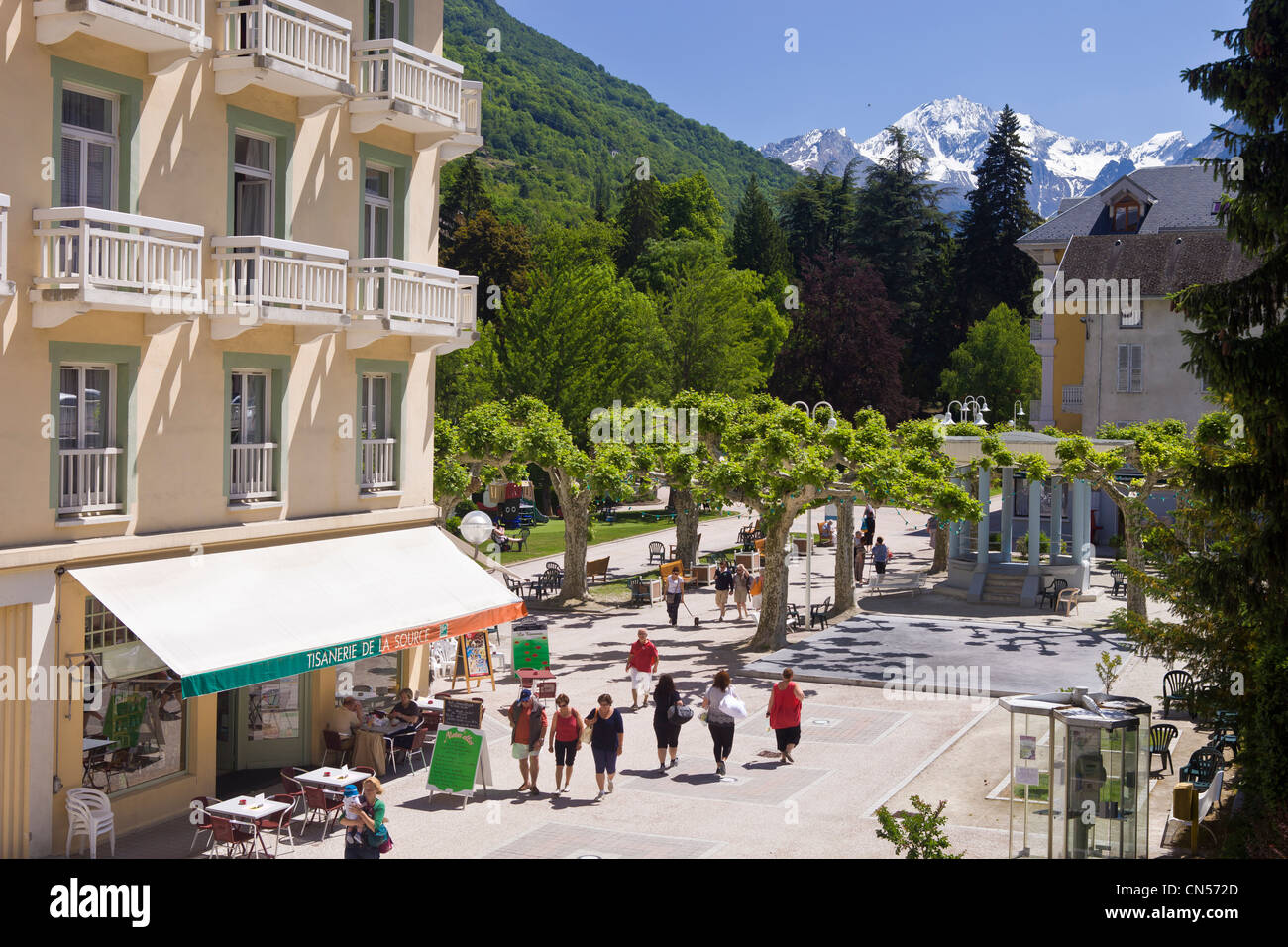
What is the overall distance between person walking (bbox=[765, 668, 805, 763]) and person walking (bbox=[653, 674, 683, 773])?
167 cm

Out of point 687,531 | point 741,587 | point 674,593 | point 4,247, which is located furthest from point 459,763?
point 687,531

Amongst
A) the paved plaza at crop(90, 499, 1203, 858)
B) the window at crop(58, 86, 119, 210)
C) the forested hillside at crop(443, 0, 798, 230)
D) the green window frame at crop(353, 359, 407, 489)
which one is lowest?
the paved plaza at crop(90, 499, 1203, 858)

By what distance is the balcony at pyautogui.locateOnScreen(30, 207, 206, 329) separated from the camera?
53.0ft

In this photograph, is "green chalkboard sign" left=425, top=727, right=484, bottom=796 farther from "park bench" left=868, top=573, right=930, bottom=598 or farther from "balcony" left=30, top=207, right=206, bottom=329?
"park bench" left=868, top=573, right=930, bottom=598

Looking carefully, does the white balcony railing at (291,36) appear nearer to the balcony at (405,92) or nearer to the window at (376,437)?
the balcony at (405,92)

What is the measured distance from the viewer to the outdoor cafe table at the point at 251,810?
16656mm

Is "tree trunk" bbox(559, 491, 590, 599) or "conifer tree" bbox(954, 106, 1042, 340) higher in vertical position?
"conifer tree" bbox(954, 106, 1042, 340)

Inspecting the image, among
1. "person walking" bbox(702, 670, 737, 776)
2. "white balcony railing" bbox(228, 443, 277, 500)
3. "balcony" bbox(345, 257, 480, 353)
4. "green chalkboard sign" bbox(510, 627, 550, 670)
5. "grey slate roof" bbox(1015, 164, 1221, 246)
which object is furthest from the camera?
"grey slate roof" bbox(1015, 164, 1221, 246)

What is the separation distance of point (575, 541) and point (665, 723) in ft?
59.0

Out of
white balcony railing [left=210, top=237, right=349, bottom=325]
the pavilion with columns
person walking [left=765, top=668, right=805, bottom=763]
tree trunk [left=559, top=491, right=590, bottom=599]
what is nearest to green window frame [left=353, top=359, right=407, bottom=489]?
white balcony railing [left=210, top=237, right=349, bottom=325]

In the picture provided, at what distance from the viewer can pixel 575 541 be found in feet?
127

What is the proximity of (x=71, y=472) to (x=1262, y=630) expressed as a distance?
1542 cm
